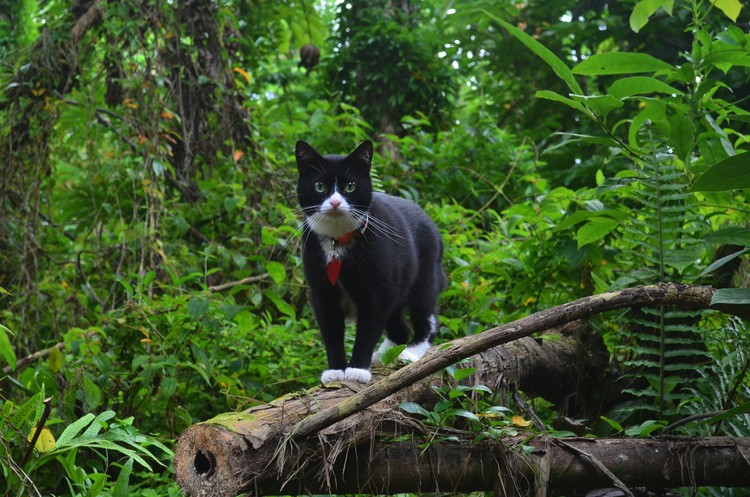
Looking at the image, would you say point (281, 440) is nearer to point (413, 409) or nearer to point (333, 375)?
point (413, 409)

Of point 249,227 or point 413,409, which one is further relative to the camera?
point 249,227

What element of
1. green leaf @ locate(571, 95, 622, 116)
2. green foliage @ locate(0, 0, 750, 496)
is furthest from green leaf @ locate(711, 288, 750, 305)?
green leaf @ locate(571, 95, 622, 116)

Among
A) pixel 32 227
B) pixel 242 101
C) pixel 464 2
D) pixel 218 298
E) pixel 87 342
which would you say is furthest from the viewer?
pixel 464 2

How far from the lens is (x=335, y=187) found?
123 inches

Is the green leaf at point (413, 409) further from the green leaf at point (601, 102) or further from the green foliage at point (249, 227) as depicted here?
the green leaf at point (601, 102)

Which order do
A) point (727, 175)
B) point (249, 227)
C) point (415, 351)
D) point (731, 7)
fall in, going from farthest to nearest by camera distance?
point (249, 227)
point (415, 351)
point (731, 7)
point (727, 175)

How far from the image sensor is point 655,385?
2.83 m

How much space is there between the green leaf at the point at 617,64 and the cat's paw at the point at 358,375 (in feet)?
4.31

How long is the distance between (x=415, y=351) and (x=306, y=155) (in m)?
1.09

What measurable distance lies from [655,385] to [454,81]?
5.11 m

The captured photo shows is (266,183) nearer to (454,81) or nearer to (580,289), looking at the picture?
(580,289)

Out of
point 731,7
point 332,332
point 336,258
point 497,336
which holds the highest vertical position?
point 731,7

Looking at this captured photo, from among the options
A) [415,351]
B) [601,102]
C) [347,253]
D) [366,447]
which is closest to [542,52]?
[601,102]

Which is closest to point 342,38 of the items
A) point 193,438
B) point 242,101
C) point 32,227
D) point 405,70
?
point 405,70
